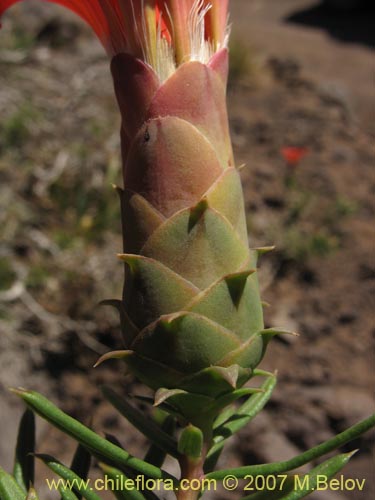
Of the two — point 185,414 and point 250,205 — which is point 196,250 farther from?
point 250,205

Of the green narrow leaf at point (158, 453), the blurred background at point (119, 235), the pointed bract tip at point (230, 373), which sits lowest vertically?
the blurred background at point (119, 235)

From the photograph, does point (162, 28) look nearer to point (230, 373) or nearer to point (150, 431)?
point (230, 373)

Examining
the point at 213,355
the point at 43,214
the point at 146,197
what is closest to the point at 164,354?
the point at 213,355

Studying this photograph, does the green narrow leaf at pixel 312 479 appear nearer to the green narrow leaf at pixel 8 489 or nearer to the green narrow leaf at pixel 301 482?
the green narrow leaf at pixel 301 482

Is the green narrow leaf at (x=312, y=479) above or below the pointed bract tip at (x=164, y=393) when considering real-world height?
below

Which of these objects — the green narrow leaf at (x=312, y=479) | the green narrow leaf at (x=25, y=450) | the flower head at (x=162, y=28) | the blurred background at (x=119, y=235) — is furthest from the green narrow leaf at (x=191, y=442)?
the blurred background at (x=119, y=235)

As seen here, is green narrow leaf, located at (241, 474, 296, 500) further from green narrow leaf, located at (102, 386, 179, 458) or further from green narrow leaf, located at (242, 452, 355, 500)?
green narrow leaf, located at (102, 386, 179, 458)

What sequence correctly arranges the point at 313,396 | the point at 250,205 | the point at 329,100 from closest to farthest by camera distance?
the point at 313,396
the point at 250,205
the point at 329,100
